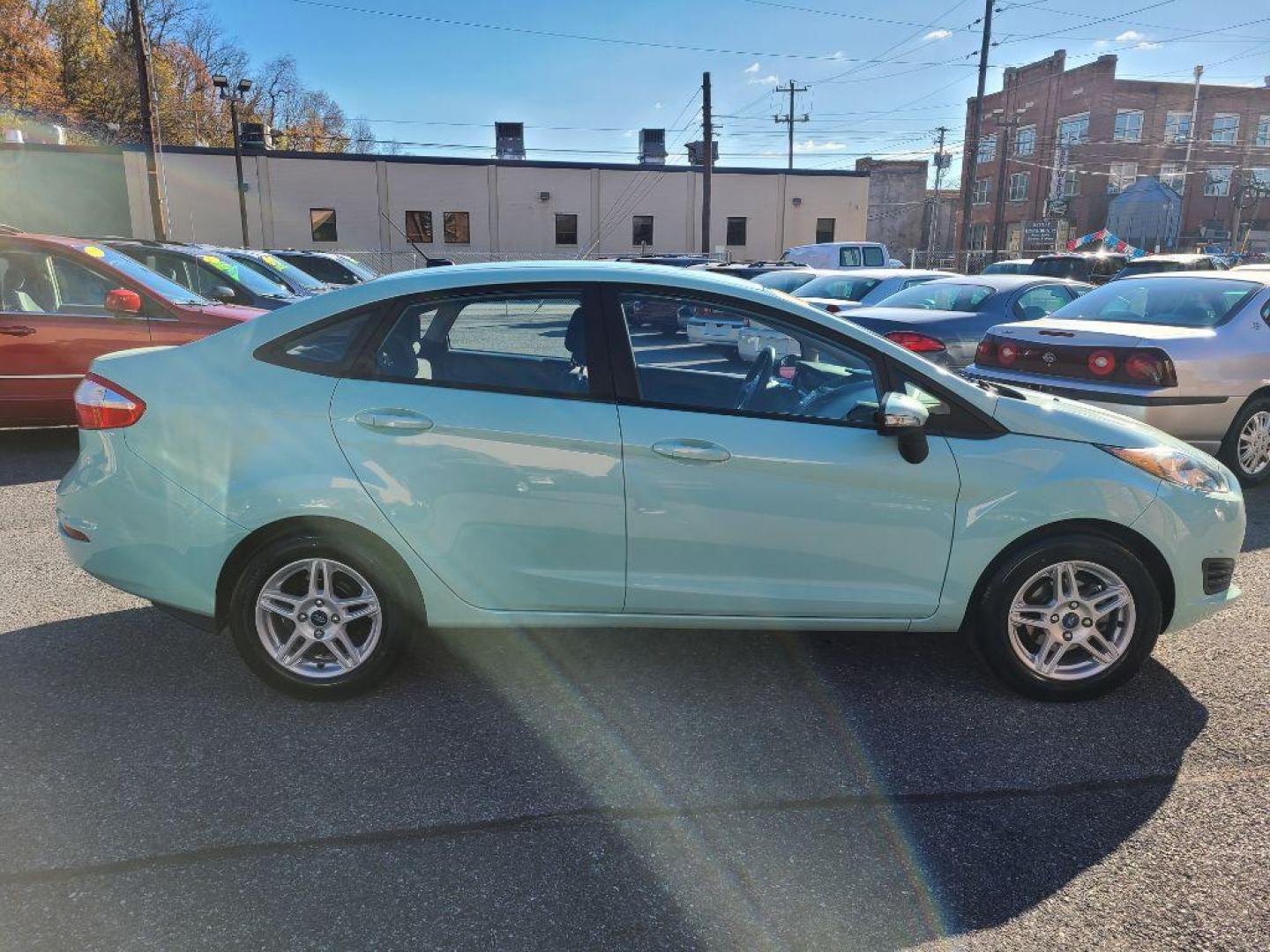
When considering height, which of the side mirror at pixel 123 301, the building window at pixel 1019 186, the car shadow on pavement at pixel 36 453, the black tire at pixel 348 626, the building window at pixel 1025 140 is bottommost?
the car shadow on pavement at pixel 36 453

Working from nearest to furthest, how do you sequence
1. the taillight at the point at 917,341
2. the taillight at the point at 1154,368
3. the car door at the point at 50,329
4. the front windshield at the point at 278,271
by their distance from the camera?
the taillight at the point at 1154,368 < the car door at the point at 50,329 < the taillight at the point at 917,341 < the front windshield at the point at 278,271

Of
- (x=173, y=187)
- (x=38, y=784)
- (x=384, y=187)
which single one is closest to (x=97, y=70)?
(x=173, y=187)

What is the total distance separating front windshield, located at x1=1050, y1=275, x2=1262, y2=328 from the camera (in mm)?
6613

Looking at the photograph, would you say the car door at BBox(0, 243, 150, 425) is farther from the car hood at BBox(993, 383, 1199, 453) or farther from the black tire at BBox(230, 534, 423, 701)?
the car hood at BBox(993, 383, 1199, 453)

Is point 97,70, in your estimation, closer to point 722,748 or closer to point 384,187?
point 384,187

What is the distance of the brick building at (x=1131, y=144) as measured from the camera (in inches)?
1983

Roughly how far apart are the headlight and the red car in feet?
22.0

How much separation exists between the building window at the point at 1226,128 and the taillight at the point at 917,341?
190 ft

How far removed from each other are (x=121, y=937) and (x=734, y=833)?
1.65 metres

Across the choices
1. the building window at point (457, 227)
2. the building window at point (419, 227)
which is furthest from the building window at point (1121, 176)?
the building window at point (419, 227)

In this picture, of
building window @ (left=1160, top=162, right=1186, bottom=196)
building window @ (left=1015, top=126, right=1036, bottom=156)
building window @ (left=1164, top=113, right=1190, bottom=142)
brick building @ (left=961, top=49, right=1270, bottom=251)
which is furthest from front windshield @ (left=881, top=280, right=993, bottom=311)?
building window @ (left=1164, top=113, right=1190, bottom=142)

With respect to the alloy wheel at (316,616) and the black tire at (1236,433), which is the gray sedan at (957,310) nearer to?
the black tire at (1236,433)

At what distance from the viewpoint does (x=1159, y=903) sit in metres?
2.37

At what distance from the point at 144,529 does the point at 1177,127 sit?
6246cm
